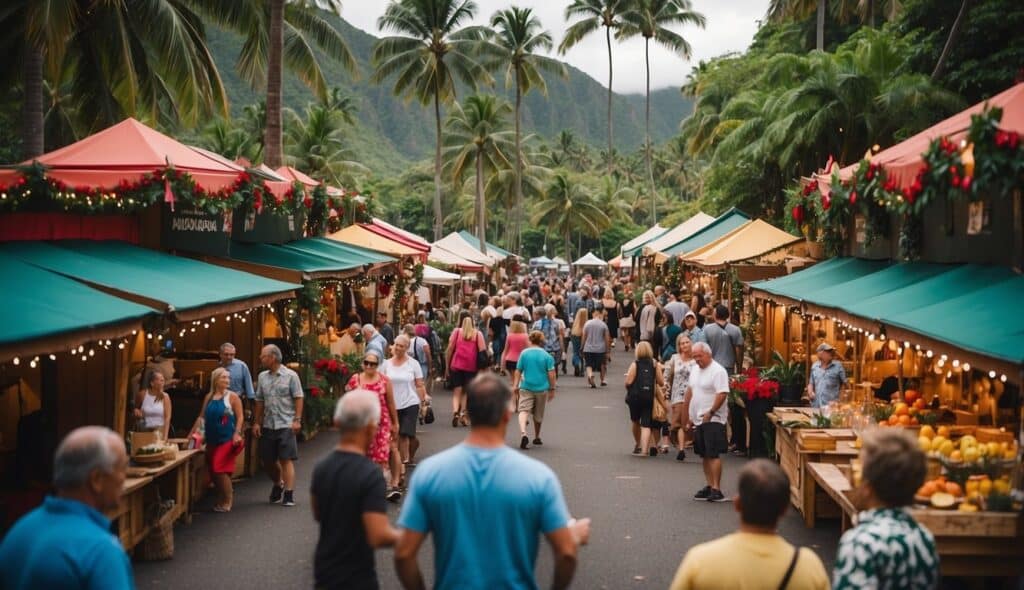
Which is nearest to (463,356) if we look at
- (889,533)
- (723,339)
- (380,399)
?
(723,339)

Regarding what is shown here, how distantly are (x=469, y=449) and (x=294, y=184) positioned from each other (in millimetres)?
15029

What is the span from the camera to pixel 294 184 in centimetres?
1898

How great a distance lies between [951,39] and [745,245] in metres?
7.08

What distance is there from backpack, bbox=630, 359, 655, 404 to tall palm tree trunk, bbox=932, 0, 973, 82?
12.8 meters

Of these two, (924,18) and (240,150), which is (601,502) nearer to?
(924,18)

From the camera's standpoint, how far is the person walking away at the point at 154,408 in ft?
34.9

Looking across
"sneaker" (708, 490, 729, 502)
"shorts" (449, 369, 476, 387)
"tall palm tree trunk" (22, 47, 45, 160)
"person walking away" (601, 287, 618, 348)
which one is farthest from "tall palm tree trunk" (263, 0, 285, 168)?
"sneaker" (708, 490, 729, 502)

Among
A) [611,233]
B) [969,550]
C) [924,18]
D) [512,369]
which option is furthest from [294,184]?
[611,233]

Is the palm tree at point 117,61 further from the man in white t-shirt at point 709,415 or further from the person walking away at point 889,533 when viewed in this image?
the person walking away at point 889,533

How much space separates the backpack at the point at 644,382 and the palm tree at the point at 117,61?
11.4 meters

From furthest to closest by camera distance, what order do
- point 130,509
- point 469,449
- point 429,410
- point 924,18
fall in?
point 924,18 → point 429,410 → point 130,509 → point 469,449

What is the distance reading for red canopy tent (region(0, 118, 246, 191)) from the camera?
1302 cm

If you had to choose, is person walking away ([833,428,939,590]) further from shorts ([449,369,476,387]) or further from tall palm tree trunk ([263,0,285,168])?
tall palm tree trunk ([263,0,285,168])

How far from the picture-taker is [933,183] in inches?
353
